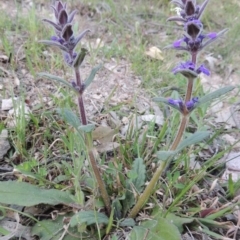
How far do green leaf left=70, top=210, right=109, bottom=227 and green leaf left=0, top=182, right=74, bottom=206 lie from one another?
9 cm

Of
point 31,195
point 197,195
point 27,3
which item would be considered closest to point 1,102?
point 31,195

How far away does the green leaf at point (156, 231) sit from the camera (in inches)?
53.7

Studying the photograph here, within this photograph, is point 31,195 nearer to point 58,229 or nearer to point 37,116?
point 58,229

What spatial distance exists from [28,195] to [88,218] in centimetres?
26

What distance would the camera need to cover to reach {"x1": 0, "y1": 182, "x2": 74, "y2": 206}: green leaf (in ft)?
4.77

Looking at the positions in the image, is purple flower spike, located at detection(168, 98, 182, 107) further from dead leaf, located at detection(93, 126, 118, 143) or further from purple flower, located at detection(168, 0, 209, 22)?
dead leaf, located at detection(93, 126, 118, 143)

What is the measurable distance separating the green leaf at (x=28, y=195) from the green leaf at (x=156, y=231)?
0.93 feet

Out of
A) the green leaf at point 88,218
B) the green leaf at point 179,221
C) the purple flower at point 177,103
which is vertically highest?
the purple flower at point 177,103

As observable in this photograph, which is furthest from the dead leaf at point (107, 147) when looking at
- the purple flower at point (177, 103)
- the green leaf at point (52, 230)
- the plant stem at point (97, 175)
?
the purple flower at point (177, 103)

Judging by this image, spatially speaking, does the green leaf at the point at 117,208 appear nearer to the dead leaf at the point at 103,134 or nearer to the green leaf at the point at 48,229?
the green leaf at the point at 48,229

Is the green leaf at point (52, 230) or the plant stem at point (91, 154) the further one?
the green leaf at point (52, 230)

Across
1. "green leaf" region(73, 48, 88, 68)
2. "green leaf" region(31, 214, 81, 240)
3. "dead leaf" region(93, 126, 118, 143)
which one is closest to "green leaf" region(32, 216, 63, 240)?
"green leaf" region(31, 214, 81, 240)

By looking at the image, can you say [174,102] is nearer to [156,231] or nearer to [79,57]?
[79,57]

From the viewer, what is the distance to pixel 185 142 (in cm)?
129
